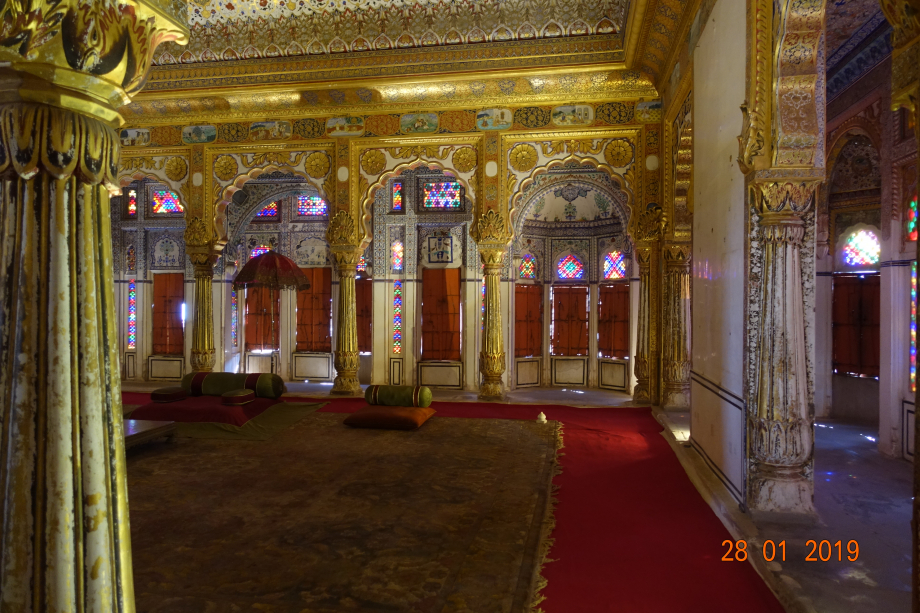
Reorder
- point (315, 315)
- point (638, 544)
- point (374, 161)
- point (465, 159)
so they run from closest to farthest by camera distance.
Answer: point (638, 544), point (465, 159), point (374, 161), point (315, 315)

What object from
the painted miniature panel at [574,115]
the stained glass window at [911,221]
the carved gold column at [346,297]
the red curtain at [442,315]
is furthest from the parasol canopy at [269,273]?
the stained glass window at [911,221]

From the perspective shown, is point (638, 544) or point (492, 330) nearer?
point (638, 544)

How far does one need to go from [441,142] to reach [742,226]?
20.6ft

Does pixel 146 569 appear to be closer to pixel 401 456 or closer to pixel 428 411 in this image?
pixel 401 456

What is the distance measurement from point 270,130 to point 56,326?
31.3 feet

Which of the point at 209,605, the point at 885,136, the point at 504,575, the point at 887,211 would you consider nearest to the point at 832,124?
the point at 885,136

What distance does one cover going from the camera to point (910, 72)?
1.92 m

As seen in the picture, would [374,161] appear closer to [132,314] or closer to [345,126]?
[345,126]

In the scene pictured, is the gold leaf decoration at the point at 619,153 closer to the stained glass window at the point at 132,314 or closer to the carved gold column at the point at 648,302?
the carved gold column at the point at 648,302

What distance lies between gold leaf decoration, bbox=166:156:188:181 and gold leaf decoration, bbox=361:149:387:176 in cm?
361

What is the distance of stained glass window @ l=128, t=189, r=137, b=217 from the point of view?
12719 mm

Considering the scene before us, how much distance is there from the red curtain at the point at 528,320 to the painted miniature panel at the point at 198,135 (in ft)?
22.2

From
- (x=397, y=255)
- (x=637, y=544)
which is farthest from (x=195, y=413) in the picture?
(x=637, y=544)

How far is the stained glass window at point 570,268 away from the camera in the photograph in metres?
12.4
